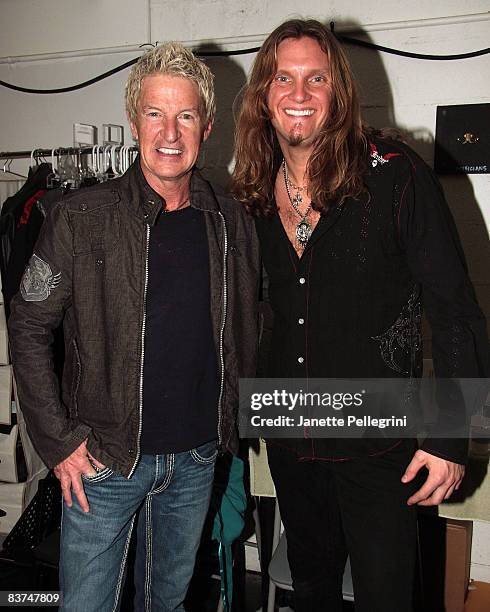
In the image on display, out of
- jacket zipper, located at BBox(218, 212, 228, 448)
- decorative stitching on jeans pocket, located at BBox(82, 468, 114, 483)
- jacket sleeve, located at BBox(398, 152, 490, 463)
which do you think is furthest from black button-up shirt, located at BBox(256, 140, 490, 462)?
decorative stitching on jeans pocket, located at BBox(82, 468, 114, 483)

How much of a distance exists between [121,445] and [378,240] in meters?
0.76

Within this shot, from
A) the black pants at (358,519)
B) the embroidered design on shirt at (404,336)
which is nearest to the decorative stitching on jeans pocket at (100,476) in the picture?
the black pants at (358,519)

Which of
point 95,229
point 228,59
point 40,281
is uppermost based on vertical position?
point 228,59

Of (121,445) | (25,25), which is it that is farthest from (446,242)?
(25,25)

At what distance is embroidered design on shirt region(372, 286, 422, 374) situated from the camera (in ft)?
4.62

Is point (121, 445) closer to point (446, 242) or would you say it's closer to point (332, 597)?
point (332, 597)

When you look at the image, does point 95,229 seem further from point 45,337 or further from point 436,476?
point 436,476

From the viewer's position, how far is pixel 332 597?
1.62 metres

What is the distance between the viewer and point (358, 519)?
142 centimetres

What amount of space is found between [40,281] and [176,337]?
1.10 ft

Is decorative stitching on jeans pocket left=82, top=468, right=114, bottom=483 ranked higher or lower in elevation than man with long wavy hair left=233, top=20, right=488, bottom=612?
lower

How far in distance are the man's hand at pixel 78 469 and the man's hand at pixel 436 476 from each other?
72 cm

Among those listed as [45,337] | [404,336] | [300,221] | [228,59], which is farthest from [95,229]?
[228,59]

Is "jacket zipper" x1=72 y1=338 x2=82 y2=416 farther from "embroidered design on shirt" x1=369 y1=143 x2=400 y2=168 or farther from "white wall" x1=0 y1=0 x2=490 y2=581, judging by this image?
"white wall" x1=0 y1=0 x2=490 y2=581
